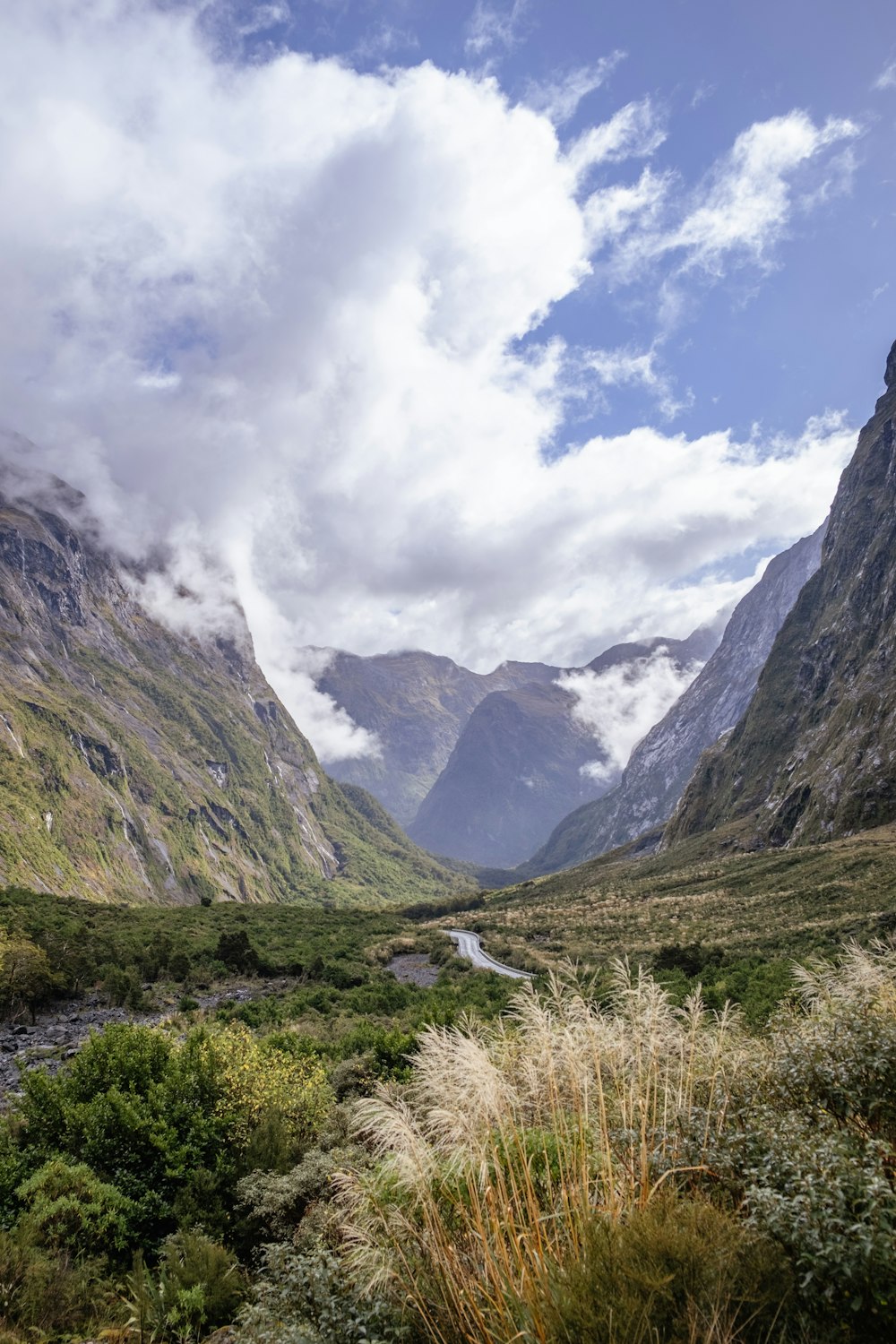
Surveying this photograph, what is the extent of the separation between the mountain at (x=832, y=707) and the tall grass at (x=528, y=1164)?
7643 centimetres

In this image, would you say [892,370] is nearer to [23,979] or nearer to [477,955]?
[477,955]

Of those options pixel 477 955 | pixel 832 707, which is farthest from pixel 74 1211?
pixel 832 707

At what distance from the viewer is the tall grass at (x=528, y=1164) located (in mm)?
4840

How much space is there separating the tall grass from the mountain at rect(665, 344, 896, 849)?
76.4m

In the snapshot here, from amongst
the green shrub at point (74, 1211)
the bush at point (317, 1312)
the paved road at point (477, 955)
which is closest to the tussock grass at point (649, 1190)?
the bush at point (317, 1312)

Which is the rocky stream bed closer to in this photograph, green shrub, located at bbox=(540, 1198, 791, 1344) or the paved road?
the paved road

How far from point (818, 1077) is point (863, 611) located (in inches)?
4804

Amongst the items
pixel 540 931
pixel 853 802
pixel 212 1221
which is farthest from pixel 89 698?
pixel 212 1221

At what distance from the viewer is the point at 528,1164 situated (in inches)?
215

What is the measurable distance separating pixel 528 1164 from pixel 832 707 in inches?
4507

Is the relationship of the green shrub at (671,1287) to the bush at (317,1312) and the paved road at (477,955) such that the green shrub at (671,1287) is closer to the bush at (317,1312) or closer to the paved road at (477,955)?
the bush at (317,1312)

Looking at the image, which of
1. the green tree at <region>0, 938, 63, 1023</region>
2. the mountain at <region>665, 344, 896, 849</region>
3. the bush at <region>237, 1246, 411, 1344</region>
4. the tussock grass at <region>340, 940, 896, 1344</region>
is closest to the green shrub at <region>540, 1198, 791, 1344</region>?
the tussock grass at <region>340, 940, 896, 1344</region>

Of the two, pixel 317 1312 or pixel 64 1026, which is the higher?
pixel 317 1312

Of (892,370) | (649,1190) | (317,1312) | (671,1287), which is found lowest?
(317,1312)
